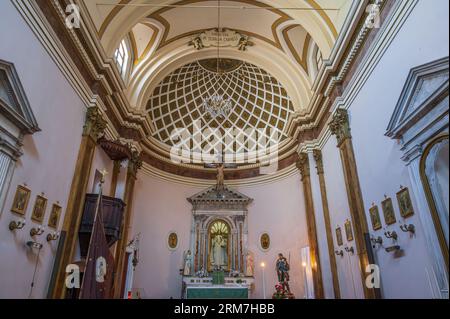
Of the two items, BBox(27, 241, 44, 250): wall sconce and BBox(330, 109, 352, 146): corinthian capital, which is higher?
BBox(330, 109, 352, 146): corinthian capital

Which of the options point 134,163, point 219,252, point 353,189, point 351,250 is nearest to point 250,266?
point 219,252

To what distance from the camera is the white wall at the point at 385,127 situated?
15.7ft

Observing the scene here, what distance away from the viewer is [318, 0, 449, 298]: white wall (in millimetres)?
4789

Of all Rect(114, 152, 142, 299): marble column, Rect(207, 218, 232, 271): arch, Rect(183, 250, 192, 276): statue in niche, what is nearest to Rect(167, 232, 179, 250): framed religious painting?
Rect(183, 250, 192, 276): statue in niche

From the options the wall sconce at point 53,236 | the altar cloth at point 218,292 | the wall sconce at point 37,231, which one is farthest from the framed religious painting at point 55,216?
the altar cloth at point 218,292

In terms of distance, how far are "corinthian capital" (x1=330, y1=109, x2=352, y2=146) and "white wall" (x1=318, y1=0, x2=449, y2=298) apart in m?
0.19

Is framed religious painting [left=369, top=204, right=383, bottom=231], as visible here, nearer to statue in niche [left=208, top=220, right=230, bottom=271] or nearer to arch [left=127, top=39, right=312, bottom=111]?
arch [left=127, top=39, right=312, bottom=111]

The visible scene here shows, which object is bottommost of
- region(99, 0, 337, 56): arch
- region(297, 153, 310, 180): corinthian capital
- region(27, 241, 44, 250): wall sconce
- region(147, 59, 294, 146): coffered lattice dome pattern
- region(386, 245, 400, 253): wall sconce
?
region(386, 245, 400, 253): wall sconce

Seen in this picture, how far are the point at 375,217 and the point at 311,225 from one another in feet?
14.9

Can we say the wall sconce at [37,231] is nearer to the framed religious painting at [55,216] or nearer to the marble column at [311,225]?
the framed religious painting at [55,216]

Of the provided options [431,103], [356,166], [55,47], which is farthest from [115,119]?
[431,103]

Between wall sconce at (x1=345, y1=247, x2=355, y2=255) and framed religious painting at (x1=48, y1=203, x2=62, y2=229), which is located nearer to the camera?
framed religious painting at (x1=48, y1=203, x2=62, y2=229)

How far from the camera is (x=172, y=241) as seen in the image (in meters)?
13.4
